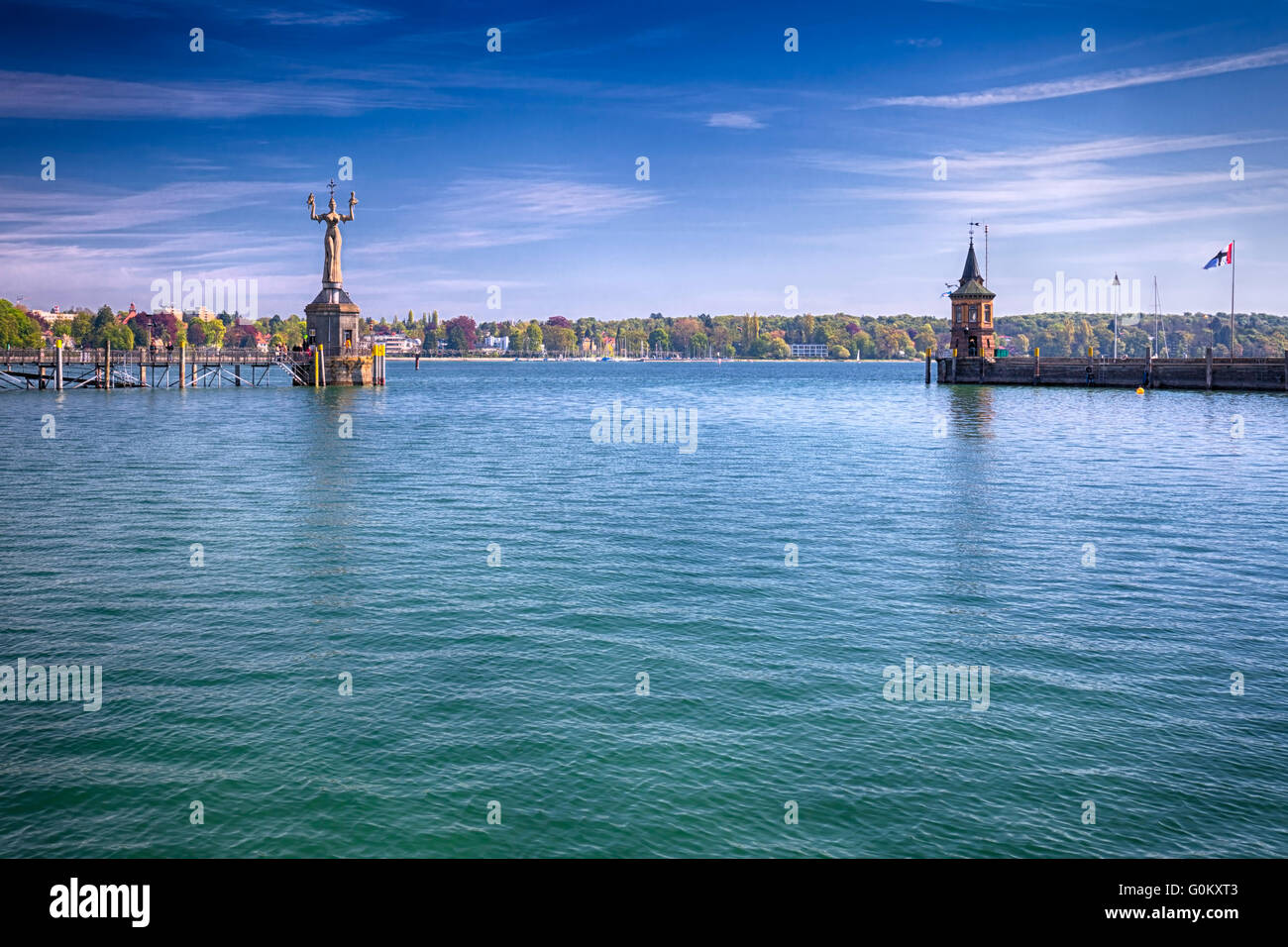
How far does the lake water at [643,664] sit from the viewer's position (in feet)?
44.6

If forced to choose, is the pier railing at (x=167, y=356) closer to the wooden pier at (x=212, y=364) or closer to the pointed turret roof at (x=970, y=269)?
the wooden pier at (x=212, y=364)

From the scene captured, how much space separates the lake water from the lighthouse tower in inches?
4266

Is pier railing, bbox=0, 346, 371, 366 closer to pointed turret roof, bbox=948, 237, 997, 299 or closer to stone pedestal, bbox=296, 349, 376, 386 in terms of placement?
stone pedestal, bbox=296, 349, 376, 386

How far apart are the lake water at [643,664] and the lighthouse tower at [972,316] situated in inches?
4266

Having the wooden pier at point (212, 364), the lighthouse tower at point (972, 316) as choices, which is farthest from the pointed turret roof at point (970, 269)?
the wooden pier at point (212, 364)

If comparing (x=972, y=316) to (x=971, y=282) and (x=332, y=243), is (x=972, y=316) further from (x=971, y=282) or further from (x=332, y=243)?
(x=332, y=243)

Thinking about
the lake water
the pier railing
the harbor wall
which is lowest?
the lake water

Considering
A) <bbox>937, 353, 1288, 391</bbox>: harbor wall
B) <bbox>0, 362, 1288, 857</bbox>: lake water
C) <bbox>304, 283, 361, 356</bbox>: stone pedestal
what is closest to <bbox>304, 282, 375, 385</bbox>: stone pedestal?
<bbox>304, 283, 361, 356</bbox>: stone pedestal

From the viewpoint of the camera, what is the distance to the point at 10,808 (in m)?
13.7

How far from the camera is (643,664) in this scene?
1967 cm

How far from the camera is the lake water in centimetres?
1359
